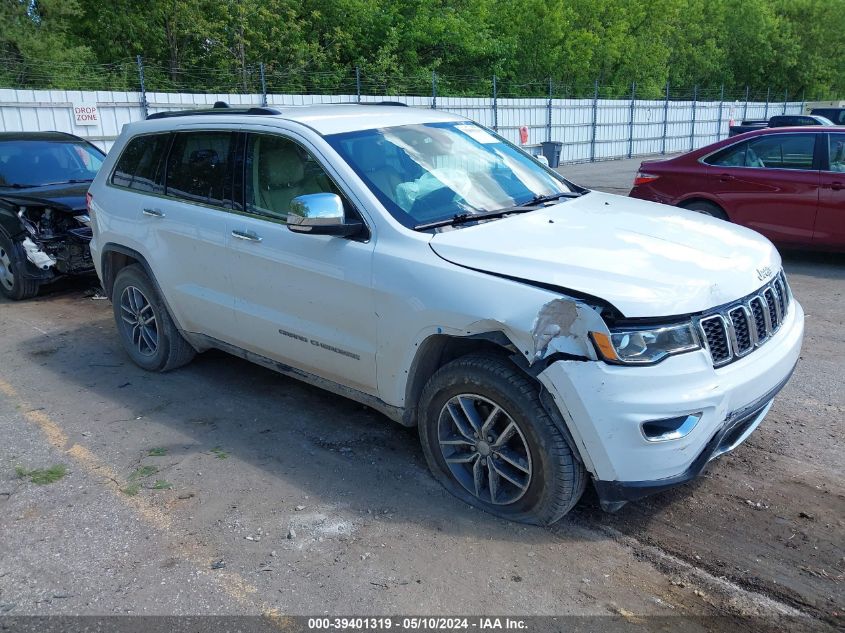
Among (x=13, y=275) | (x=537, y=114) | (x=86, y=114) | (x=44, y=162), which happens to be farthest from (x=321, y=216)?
(x=537, y=114)

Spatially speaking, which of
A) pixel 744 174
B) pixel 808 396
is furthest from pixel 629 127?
pixel 808 396

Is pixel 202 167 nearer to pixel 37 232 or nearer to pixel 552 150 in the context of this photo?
pixel 37 232

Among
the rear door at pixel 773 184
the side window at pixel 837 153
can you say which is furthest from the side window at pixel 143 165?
the side window at pixel 837 153

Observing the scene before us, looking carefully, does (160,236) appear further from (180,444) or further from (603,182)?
(603,182)

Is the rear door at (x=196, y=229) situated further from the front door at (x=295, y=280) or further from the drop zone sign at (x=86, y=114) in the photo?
the drop zone sign at (x=86, y=114)

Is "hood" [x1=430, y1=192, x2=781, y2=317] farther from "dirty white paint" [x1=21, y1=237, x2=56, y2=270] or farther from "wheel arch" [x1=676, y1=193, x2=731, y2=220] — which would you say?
"dirty white paint" [x1=21, y1=237, x2=56, y2=270]

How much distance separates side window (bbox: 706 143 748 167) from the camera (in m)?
8.71

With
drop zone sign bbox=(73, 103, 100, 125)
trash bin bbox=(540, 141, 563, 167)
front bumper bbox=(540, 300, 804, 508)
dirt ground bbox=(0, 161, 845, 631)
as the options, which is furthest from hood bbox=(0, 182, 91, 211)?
trash bin bbox=(540, 141, 563, 167)

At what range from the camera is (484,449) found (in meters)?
3.47

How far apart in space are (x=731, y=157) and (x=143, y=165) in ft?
22.1

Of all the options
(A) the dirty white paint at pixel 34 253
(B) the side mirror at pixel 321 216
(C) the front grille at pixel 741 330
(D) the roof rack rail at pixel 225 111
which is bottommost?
(A) the dirty white paint at pixel 34 253

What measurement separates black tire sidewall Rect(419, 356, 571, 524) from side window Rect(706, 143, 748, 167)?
6687 mm

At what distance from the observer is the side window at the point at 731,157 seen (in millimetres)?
8711

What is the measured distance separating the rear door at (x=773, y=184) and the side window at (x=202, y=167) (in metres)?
6.25
